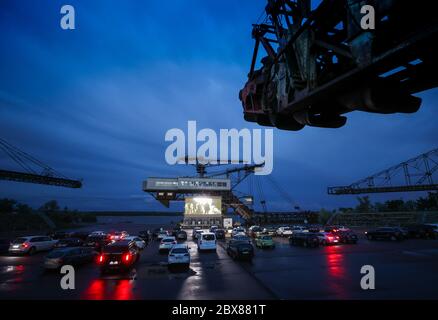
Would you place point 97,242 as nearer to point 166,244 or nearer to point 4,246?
point 4,246

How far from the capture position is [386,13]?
307 cm

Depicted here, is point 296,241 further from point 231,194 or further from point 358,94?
point 231,194

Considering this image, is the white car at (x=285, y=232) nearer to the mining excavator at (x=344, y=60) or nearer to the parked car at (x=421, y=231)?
the parked car at (x=421, y=231)

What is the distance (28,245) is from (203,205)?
128 feet

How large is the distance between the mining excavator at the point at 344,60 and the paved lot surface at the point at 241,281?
7761mm

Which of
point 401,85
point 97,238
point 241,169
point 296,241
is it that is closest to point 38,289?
point 401,85

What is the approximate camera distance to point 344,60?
4.17m

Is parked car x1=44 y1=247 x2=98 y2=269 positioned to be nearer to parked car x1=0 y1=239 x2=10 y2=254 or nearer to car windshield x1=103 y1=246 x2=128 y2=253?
car windshield x1=103 y1=246 x2=128 y2=253

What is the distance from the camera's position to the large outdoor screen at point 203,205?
193ft

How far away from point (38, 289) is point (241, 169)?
63.6 meters

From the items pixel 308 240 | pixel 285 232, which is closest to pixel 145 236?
pixel 308 240

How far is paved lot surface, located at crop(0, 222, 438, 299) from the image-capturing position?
9.93 m

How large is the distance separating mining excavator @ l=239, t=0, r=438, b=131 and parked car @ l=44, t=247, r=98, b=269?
1523 cm

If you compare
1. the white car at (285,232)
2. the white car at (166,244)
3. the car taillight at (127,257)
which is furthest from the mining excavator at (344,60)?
the white car at (285,232)
